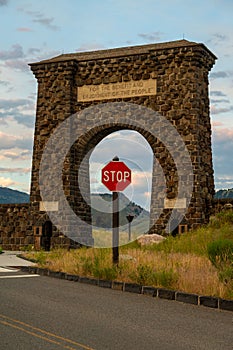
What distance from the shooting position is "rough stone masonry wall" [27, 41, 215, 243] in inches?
1039

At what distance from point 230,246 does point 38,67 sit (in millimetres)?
19036

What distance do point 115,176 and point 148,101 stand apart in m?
13.3

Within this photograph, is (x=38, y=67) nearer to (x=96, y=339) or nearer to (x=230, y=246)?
(x=230, y=246)

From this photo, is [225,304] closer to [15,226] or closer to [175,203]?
[175,203]

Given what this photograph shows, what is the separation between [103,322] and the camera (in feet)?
28.1

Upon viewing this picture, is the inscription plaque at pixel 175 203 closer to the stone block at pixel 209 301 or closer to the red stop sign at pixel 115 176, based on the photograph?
the red stop sign at pixel 115 176

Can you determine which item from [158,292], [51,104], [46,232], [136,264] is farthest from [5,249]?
[158,292]

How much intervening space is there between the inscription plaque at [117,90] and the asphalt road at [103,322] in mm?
16694

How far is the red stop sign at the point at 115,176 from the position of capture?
14.7m

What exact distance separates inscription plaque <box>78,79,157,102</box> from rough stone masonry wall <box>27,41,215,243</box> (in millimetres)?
197

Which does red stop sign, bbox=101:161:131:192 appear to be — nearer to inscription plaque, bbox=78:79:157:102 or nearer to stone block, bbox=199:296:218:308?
stone block, bbox=199:296:218:308

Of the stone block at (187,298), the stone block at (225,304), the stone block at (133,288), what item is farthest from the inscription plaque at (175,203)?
the stone block at (225,304)

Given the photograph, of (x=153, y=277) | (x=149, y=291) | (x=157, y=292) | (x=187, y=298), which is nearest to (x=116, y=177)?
(x=153, y=277)

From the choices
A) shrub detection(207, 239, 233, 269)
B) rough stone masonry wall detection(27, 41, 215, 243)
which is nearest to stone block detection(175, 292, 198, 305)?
shrub detection(207, 239, 233, 269)
